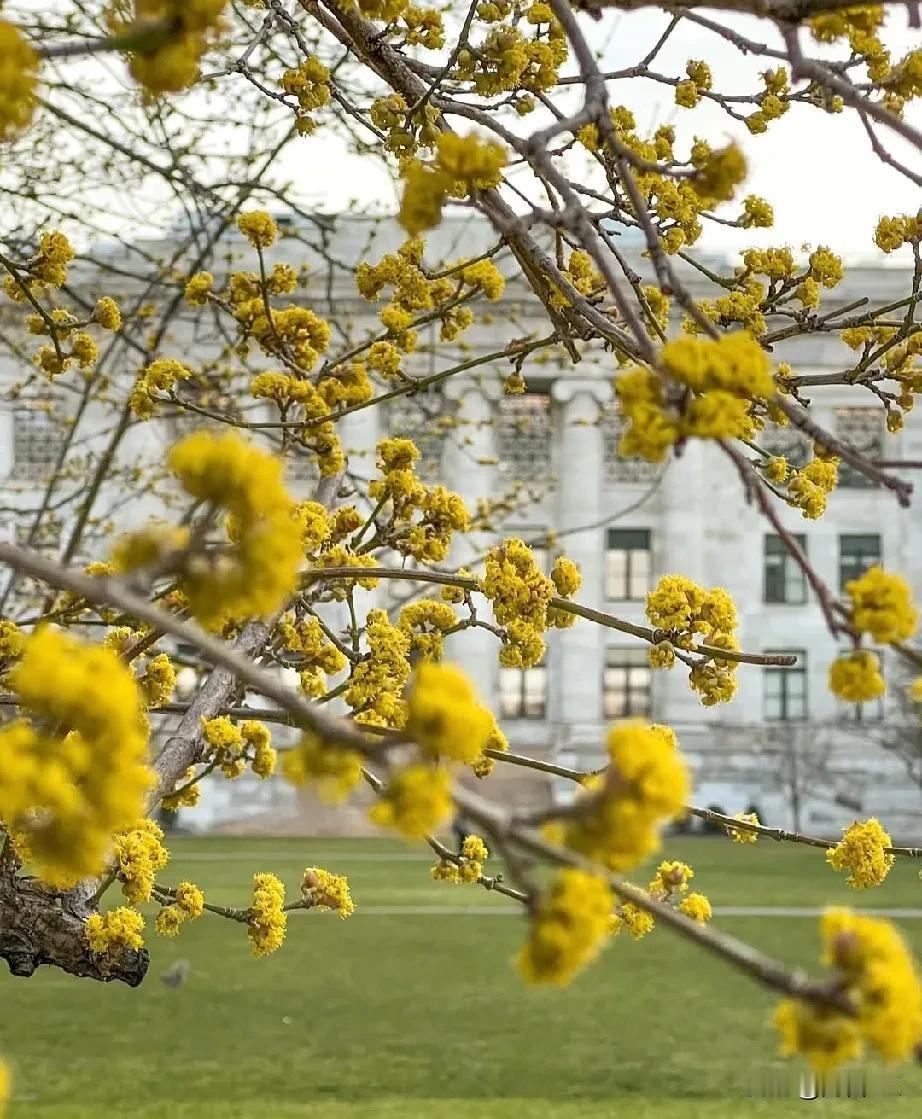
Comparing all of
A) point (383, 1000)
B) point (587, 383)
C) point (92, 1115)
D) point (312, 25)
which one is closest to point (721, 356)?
point (312, 25)

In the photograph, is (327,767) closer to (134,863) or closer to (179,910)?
(134,863)

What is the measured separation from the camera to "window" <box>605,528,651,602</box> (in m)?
33.8

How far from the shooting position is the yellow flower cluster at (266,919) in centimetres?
238

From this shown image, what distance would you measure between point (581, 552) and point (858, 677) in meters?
31.9

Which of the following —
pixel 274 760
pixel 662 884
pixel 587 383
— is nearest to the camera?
pixel 662 884

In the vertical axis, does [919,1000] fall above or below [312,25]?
below

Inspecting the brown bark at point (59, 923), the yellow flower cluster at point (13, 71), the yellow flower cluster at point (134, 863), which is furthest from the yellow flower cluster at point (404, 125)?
the yellow flower cluster at point (134, 863)

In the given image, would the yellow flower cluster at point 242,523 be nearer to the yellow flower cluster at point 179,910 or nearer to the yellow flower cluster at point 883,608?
the yellow flower cluster at point 883,608

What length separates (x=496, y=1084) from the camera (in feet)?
22.4

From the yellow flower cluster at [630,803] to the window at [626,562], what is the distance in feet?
108

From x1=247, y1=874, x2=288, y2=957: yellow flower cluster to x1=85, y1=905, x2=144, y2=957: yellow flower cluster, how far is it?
0.62 feet

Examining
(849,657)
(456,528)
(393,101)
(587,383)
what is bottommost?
(849,657)

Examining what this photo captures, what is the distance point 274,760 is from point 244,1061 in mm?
4950

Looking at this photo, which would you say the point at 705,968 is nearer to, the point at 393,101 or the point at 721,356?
the point at 393,101
